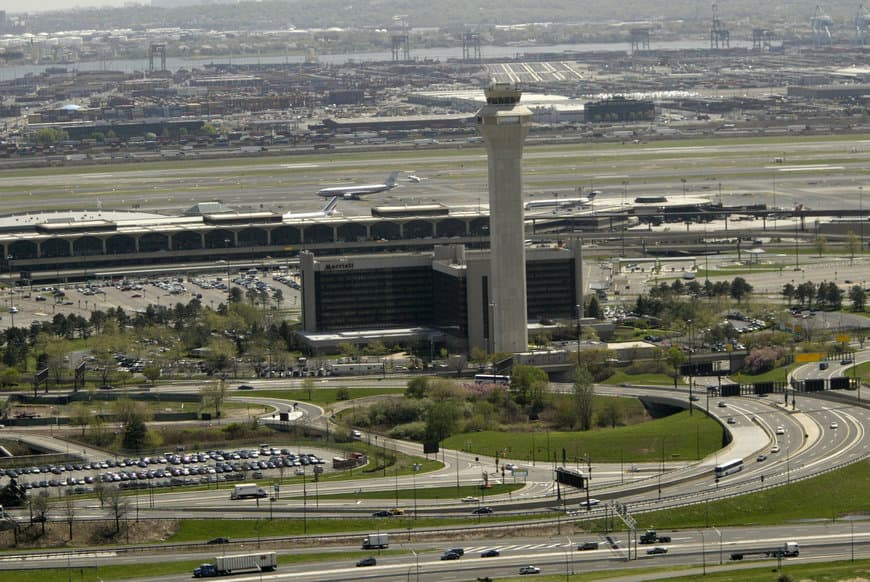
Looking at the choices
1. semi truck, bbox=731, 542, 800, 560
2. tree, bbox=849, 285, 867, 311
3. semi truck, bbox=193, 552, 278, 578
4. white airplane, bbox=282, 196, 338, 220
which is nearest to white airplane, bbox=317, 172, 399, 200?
white airplane, bbox=282, 196, 338, 220

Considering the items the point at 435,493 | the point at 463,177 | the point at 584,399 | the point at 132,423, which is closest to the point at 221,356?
the point at 132,423

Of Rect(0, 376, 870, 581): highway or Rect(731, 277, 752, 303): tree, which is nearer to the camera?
Rect(0, 376, 870, 581): highway

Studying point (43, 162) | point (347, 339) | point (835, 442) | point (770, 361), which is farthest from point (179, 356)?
point (43, 162)

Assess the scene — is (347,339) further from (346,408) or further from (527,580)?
(527,580)

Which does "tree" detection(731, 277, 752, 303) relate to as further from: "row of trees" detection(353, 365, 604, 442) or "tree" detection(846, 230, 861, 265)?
"row of trees" detection(353, 365, 604, 442)

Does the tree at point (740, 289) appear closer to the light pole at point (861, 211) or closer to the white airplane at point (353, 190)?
the light pole at point (861, 211)

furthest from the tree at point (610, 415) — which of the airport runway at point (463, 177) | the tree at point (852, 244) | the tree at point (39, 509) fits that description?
the airport runway at point (463, 177)
